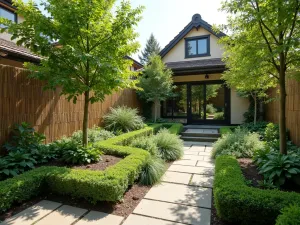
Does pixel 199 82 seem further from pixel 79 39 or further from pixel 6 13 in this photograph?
pixel 6 13

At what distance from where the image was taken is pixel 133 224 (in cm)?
241

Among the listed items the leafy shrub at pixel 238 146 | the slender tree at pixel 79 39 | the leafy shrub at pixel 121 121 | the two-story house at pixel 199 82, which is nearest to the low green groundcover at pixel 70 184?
the slender tree at pixel 79 39

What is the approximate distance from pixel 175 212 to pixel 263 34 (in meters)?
3.36

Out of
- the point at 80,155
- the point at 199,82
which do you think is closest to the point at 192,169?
the point at 80,155

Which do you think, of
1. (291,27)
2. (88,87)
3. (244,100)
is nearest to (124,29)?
(88,87)

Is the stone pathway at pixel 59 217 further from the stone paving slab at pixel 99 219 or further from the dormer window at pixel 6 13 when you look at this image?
the dormer window at pixel 6 13

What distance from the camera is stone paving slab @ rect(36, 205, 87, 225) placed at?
2.39 metres

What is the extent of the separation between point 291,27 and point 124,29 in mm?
3022

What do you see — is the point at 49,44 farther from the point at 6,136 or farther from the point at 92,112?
the point at 92,112

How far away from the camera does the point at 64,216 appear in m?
2.54

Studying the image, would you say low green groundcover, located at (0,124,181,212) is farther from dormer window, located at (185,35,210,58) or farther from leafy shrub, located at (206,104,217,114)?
dormer window, located at (185,35,210,58)

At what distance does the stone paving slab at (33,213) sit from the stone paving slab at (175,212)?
49.6 inches

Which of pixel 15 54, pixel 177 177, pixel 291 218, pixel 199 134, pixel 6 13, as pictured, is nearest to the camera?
pixel 291 218

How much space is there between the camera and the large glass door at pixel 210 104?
1076 centimetres
